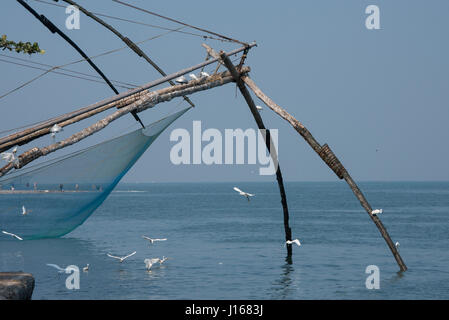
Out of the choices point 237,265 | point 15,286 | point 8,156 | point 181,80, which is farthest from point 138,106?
point 237,265

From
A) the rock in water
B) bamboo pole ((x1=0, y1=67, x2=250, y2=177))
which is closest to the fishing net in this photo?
bamboo pole ((x1=0, y1=67, x2=250, y2=177))

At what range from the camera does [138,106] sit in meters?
13.4

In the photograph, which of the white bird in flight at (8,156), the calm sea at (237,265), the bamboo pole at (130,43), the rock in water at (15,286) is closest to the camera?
the rock in water at (15,286)

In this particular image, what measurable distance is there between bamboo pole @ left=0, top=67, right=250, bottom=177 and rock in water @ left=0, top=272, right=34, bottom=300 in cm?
183

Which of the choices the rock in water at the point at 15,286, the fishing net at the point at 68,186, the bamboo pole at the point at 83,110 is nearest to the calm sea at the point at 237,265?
the fishing net at the point at 68,186

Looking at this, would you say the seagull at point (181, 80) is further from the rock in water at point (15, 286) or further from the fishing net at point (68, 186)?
the rock in water at point (15, 286)

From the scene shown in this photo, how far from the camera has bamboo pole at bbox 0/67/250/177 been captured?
1134cm

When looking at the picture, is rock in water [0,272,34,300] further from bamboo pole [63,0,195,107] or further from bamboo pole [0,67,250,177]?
bamboo pole [63,0,195,107]

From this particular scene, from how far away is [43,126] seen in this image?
1178cm

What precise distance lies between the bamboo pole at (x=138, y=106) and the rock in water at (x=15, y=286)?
1830mm

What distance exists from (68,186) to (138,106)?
8.91 ft

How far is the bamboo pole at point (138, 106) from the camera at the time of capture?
11.3 meters

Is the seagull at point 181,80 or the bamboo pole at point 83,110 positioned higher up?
the seagull at point 181,80
